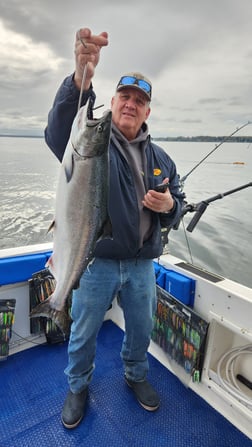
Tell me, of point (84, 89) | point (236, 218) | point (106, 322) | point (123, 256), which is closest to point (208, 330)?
point (123, 256)

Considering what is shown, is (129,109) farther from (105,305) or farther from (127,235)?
(105,305)

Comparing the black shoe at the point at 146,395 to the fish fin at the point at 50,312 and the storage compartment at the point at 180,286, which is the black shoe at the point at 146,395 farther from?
the fish fin at the point at 50,312

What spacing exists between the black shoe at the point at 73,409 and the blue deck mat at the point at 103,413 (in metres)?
0.05

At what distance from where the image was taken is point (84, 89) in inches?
55.7

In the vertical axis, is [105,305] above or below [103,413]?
above

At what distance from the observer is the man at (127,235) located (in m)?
1.88

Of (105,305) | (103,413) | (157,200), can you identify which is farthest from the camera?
(103,413)

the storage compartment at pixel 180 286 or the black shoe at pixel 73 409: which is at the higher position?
the storage compartment at pixel 180 286

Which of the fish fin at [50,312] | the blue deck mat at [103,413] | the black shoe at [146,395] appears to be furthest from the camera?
the black shoe at [146,395]

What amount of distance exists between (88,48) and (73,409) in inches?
90.2

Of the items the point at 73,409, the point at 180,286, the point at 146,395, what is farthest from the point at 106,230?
the point at 146,395

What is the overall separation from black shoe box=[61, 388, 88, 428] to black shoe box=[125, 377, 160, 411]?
17.2 inches

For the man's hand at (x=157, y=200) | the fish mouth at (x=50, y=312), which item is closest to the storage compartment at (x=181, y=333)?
the man's hand at (x=157, y=200)

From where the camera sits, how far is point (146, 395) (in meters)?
2.39
